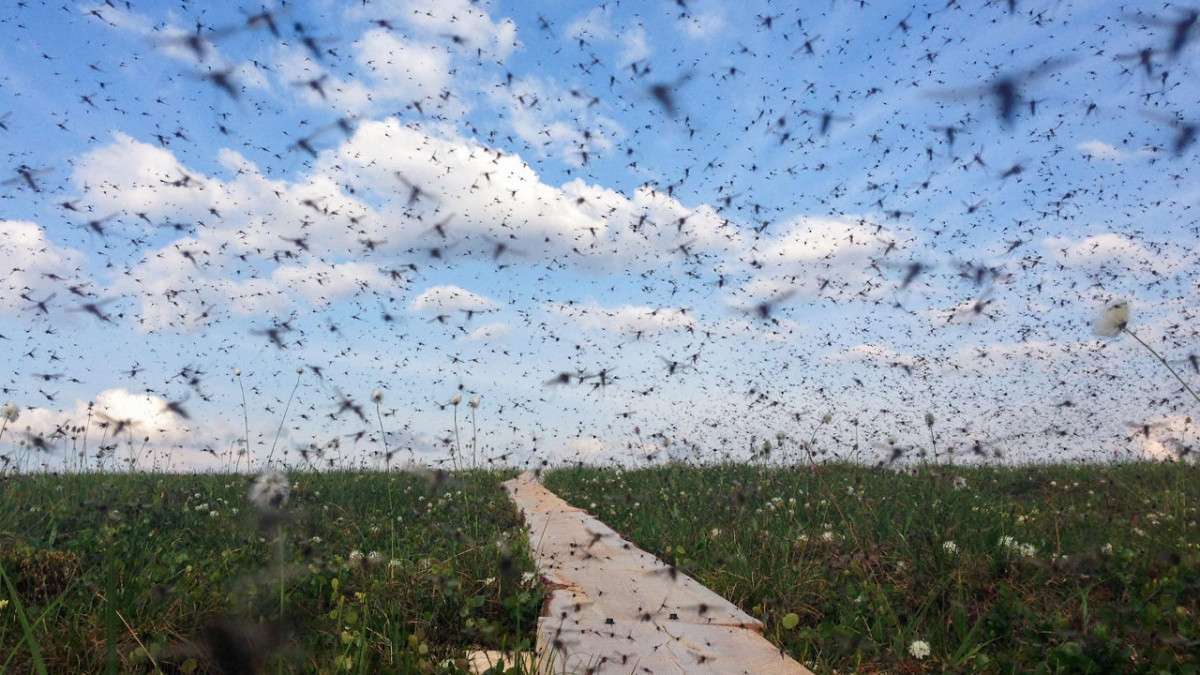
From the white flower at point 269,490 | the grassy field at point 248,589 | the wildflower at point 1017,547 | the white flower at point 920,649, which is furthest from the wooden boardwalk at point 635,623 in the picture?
the wildflower at point 1017,547

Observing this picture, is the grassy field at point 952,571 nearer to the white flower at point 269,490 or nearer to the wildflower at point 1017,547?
the wildflower at point 1017,547

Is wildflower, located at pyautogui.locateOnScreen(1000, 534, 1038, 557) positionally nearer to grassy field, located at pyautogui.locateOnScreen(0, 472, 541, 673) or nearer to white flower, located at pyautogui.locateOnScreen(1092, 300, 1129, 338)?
white flower, located at pyautogui.locateOnScreen(1092, 300, 1129, 338)

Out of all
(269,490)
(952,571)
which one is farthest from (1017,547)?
(269,490)

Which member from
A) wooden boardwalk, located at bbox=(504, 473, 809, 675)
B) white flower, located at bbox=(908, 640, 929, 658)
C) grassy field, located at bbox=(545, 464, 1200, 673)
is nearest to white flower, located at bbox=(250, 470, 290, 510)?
wooden boardwalk, located at bbox=(504, 473, 809, 675)

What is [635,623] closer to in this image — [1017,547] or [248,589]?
[248,589]

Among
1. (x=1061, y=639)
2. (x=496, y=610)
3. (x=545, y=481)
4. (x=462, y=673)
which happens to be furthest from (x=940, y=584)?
(x=545, y=481)

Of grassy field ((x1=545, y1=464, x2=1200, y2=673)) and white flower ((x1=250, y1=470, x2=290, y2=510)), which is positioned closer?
white flower ((x1=250, y1=470, x2=290, y2=510))
